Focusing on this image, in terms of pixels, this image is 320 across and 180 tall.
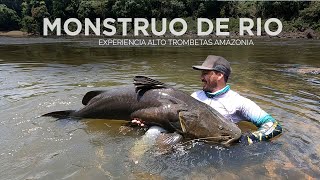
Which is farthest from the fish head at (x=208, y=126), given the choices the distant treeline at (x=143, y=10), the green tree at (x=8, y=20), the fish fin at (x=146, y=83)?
the green tree at (x=8, y=20)

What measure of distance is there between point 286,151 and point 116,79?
6.69 m

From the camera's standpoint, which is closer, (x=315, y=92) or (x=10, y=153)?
(x=10, y=153)

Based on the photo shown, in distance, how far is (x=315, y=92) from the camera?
8.92 metres

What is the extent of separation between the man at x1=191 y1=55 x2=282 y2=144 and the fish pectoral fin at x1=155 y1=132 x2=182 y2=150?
76 cm

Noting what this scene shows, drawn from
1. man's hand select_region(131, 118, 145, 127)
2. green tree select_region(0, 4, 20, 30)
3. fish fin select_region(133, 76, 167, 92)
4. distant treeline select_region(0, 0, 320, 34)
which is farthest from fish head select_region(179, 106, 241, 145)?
green tree select_region(0, 4, 20, 30)

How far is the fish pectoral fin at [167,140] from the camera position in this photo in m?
4.87

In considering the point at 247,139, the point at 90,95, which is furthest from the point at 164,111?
the point at 90,95

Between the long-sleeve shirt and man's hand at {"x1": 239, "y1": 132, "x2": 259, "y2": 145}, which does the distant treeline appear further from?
man's hand at {"x1": 239, "y1": 132, "x2": 259, "y2": 145}

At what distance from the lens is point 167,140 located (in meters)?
4.97

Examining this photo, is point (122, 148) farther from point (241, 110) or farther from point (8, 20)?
point (8, 20)

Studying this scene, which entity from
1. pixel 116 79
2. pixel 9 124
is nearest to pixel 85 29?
pixel 116 79

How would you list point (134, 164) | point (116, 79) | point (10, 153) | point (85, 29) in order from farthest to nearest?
point (85, 29)
point (116, 79)
point (10, 153)
point (134, 164)

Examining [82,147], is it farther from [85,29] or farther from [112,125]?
[85,29]

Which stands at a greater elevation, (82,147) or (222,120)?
(222,120)
